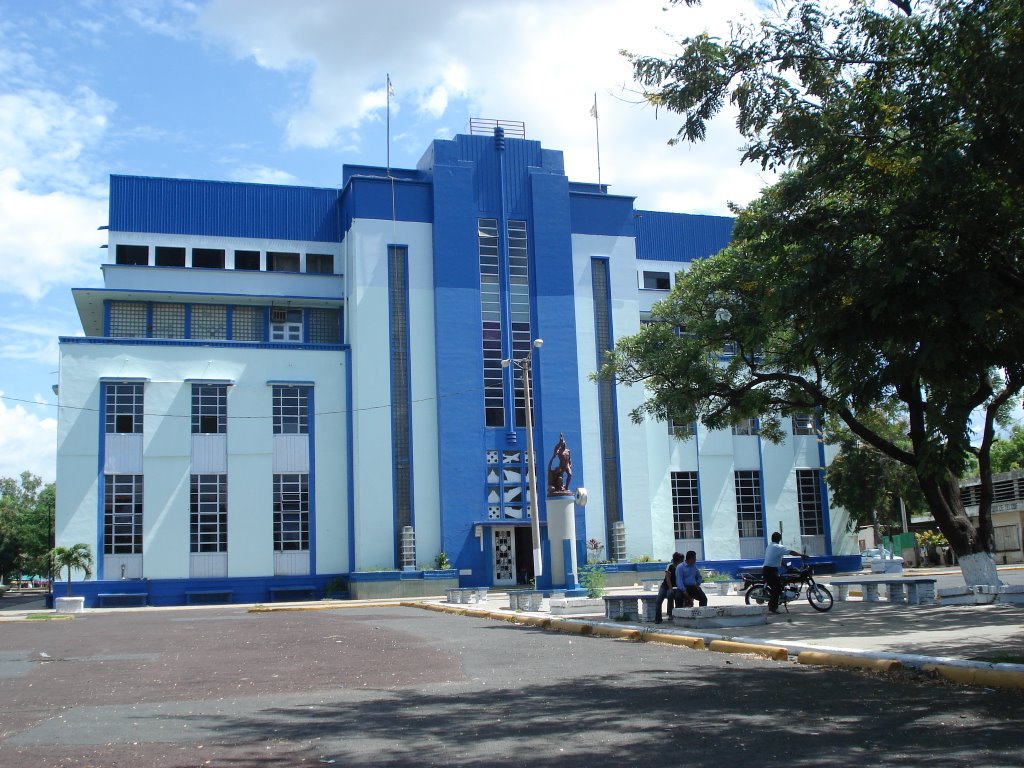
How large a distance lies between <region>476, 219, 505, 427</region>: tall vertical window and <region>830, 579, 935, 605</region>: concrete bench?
73.9ft

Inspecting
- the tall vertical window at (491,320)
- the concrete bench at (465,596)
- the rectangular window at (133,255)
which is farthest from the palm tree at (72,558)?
the tall vertical window at (491,320)

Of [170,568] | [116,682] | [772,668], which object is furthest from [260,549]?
[772,668]

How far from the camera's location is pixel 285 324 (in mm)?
45000

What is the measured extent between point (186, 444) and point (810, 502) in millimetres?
29109

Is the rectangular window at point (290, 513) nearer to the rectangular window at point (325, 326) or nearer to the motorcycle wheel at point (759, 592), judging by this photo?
the rectangular window at point (325, 326)

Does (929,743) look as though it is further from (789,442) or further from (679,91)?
(789,442)

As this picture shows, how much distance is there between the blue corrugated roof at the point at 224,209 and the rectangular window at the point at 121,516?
11272 millimetres

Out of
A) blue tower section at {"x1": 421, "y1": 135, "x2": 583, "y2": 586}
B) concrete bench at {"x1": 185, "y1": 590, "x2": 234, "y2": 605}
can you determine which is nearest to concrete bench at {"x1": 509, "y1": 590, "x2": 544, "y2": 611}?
blue tower section at {"x1": 421, "y1": 135, "x2": 583, "y2": 586}

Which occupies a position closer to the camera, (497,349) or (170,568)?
(170,568)

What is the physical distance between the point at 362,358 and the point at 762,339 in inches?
954

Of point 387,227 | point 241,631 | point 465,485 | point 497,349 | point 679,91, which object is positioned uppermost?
point 387,227

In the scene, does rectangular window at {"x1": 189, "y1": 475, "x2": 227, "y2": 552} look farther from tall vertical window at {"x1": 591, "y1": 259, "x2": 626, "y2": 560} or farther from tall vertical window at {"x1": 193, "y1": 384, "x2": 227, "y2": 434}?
tall vertical window at {"x1": 591, "y1": 259, "x2": 626, "y2": 560}

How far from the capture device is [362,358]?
1665 inches

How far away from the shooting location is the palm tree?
3672 cm
